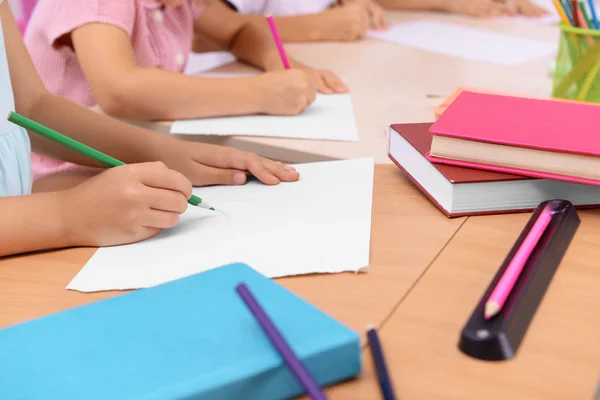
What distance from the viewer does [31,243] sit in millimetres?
646

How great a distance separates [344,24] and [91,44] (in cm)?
60

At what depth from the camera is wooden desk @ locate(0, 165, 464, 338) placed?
53 cm

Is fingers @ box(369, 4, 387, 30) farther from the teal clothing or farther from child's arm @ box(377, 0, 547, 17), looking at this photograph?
the teal clothing

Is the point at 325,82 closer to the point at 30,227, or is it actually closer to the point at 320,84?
the point at 320,84

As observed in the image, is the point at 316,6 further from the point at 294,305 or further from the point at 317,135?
the point at 294,305

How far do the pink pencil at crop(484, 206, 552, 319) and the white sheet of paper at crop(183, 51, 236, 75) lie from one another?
2.86ft

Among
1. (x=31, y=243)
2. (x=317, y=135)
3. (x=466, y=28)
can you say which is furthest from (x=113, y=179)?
(x=466, y=28)

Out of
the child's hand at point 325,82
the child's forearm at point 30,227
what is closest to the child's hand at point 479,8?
the child's hand at point 325,82

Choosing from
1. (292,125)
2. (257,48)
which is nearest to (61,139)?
(292,125)

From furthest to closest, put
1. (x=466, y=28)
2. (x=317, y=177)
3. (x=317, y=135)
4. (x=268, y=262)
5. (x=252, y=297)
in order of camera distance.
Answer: (x=466, y=28) < (x=317, y=135) < (x=317, y=177) < (x=268, y=262) < (x=252, y=297)

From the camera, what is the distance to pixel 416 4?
1.82 meters

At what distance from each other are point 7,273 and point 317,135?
45 cm

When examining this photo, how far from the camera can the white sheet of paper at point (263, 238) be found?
583 mm

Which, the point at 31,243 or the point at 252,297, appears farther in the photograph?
the point at 31,243
